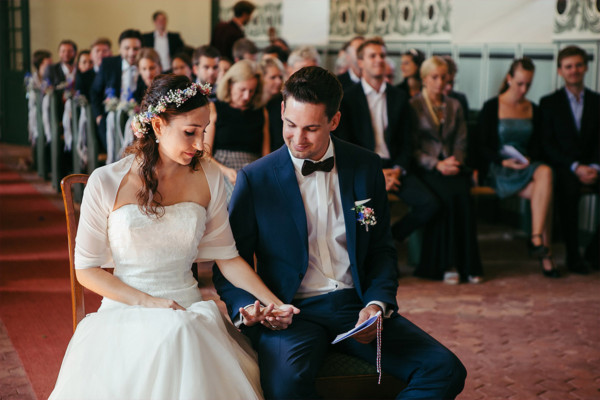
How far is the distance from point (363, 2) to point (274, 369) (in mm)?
8627

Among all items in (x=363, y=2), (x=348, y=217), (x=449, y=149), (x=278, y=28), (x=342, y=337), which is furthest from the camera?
(x=278, y=28)

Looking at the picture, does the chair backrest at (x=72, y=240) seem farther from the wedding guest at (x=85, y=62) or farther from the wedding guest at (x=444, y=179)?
the wedding guest at (x=85, y=62)

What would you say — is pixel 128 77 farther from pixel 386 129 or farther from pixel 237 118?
pixel 386 129

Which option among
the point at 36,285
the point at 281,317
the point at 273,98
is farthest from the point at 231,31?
the point at 281,317

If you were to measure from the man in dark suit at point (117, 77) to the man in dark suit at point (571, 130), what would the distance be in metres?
3.87

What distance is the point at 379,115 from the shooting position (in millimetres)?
5730

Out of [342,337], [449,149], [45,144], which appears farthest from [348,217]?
[45,144]

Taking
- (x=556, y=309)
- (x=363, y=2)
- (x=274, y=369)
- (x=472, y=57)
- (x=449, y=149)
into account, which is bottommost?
(x=556, y=309)

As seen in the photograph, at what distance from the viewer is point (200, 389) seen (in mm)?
2268

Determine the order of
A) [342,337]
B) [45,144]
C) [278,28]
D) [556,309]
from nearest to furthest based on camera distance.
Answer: [342,337] → [556,309] → [45,144] → [278,28]

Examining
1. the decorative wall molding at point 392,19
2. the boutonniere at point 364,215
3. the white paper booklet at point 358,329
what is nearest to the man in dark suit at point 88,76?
the decorative wall molding at point 392,19

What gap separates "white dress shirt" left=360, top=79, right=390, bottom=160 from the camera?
571 cm

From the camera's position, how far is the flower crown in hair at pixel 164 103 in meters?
2.53

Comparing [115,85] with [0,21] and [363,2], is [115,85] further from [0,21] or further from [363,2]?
[0,21]
